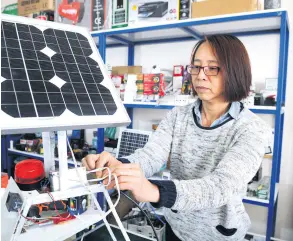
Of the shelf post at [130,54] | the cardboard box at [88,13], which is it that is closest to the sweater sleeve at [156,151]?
the cardboard box at [88,13]

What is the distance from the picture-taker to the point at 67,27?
35.6 inches

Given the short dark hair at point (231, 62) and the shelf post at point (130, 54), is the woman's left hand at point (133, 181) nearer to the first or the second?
the short dark hair at point (231, 62)

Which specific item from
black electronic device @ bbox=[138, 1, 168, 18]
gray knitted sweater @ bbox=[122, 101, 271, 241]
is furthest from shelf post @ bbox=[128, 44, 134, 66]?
gray knitted sweater @ bbox=[122, 101, 271, 241]

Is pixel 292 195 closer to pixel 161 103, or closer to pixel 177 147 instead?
pixel 161 103

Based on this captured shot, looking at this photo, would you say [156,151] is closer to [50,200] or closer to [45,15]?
[50,200]

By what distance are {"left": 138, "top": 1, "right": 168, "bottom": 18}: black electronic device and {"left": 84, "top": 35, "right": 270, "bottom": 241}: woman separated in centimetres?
97

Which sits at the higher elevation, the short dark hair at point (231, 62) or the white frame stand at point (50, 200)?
the short dark hair at point (231, 62)

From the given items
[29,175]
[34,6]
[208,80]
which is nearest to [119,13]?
[34,6]

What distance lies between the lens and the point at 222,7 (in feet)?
5.18

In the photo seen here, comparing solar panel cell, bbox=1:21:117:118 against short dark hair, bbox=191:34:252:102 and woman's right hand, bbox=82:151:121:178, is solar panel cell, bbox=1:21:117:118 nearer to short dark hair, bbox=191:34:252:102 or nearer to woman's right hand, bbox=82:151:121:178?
woman's right hand, bbox=82:151:121:178

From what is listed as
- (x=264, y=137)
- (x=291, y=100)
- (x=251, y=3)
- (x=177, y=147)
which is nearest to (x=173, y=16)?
(x=251, y=3)

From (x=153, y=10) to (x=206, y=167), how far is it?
128 cm

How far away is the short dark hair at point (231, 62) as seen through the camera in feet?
2.84

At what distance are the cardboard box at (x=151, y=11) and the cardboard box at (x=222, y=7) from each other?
146 millimetres
